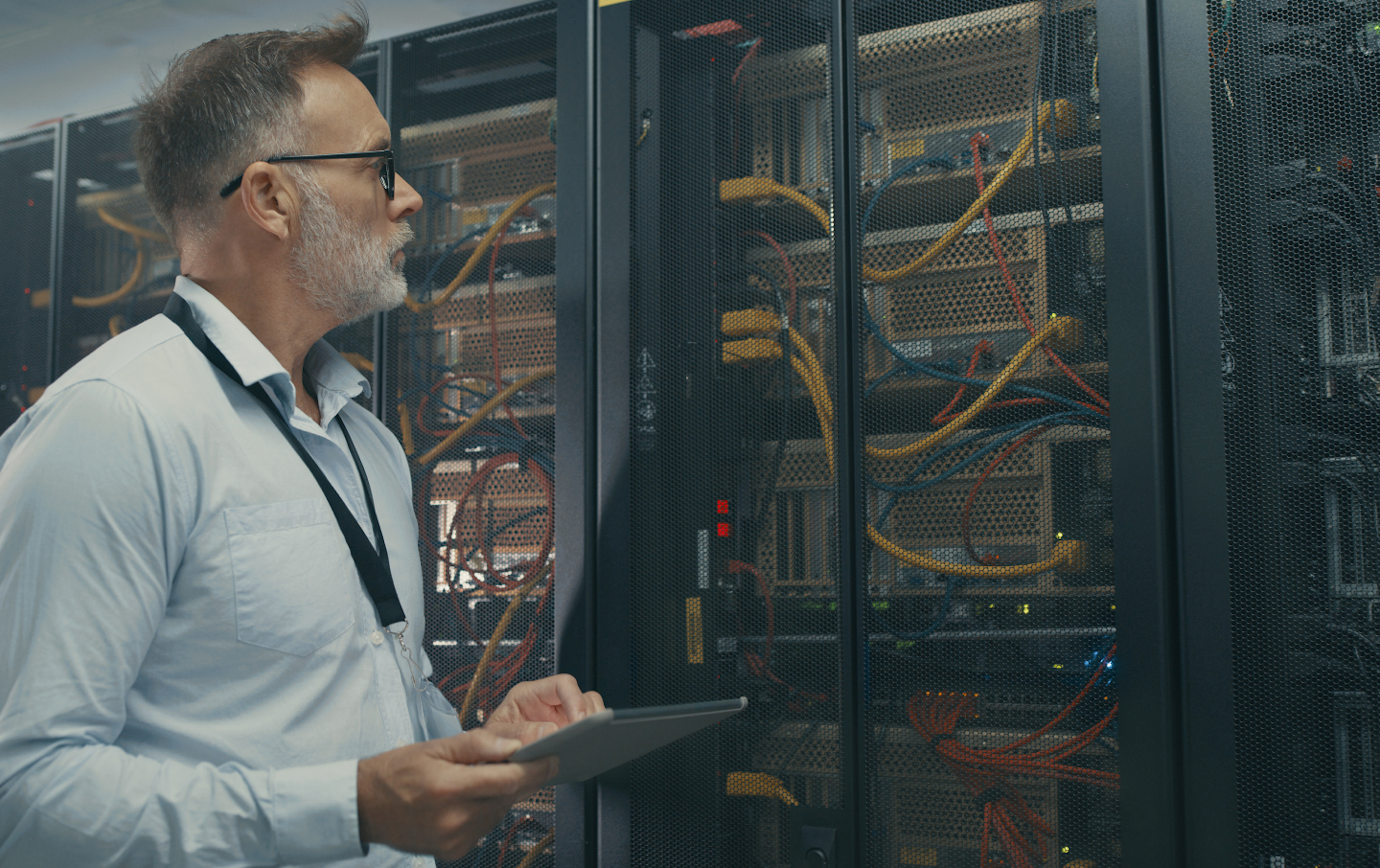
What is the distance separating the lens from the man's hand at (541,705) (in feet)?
3.84

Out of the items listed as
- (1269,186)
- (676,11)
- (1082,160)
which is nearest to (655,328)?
(676,11)

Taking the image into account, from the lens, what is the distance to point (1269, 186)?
151 cm

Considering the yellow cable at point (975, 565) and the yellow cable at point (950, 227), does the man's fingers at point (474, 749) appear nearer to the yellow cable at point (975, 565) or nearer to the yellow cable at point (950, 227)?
the yellow cable at point (975, 565)

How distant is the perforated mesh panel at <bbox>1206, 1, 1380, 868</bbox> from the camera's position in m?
1.42

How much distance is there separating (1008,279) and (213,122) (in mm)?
1222

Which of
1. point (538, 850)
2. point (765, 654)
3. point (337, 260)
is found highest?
point (337, 260)

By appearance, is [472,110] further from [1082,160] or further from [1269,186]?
[1269,186]

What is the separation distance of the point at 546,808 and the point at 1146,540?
1.24m

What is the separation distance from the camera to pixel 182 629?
0.96 m

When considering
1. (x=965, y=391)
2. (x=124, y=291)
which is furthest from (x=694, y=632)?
(x=124, y=291)

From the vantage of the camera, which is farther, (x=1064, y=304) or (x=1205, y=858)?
(x=1064, y=304)

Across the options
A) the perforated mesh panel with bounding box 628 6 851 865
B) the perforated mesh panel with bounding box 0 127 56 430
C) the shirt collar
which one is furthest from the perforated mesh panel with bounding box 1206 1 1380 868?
the perforated mesh panel with bounding box 0 127 56 430

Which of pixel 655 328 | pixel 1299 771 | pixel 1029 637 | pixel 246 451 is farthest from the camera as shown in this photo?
pixel 655 328

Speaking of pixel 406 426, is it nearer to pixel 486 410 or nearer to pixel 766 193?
pixel 486 410
